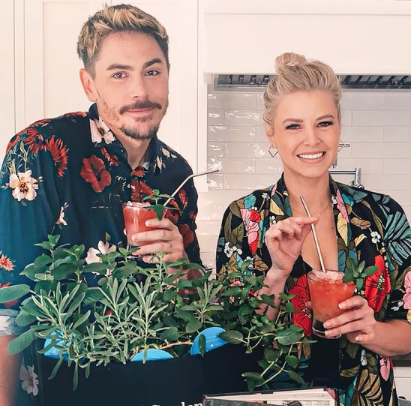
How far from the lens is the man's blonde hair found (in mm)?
2514

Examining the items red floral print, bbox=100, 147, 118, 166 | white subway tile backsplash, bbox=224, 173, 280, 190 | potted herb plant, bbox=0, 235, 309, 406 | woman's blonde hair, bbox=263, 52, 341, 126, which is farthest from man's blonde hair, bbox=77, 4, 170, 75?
potted herb plant, bbox=0, 235, 309, 406

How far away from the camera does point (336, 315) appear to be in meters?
1.55

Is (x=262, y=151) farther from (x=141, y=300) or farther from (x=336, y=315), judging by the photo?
(x=141, y=300)

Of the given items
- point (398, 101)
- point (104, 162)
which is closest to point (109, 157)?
point (104, 162)

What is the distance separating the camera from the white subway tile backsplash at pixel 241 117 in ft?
9.75

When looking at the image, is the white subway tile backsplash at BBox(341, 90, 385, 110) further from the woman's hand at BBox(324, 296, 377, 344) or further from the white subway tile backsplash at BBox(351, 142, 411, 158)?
the woman's hand at BBox(324, 296, 377, 344)

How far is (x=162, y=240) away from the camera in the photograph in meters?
2.20

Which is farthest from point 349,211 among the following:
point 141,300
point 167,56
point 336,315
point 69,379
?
point 69,379

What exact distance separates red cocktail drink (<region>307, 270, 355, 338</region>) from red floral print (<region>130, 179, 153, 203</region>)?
1.01 metres

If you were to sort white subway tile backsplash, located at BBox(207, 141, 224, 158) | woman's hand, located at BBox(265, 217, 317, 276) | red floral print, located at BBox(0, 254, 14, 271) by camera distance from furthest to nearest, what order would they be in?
white subway tile backsplash, located at BBox(207, 141, 224, 158) → red floral print, located at BBox(0, 254, 14, 271) → woman's hand, located at BBox(265, 217, 317, 276)

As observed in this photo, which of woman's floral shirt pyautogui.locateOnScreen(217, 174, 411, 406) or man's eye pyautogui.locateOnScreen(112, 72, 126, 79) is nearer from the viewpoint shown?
woman's floral shirt pyautogui.locateOnScreen(217, 174, 411, 406)

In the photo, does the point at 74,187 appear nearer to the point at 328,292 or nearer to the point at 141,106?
the point at 141,106

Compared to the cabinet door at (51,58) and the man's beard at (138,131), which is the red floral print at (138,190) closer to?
the man's beard at (138,131)

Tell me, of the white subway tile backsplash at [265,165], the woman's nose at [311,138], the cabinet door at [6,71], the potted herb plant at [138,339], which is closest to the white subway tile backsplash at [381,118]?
the white subway tile backsplash at [265,165]
